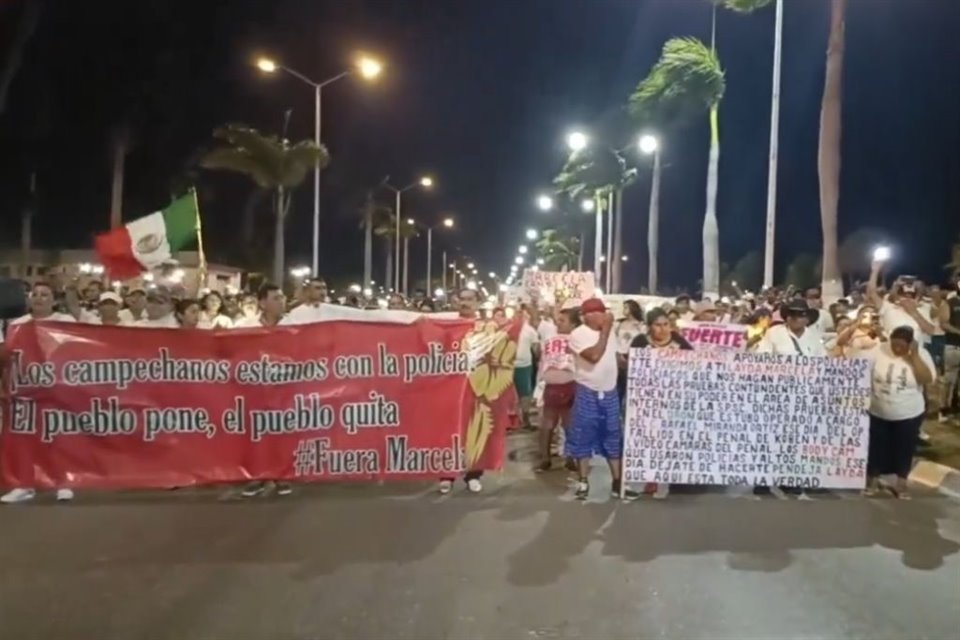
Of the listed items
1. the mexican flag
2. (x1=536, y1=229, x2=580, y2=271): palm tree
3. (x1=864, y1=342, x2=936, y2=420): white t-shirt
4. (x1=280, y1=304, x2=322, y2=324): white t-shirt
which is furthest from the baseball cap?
(x1=536, y1=229, x2=580, y2=271): palm tree

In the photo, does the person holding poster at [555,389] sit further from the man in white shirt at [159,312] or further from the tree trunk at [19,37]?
the tree trunk at [19,37]

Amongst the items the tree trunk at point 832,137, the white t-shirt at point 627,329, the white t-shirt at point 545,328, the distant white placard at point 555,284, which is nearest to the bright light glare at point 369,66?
the distant white placard at point 555,284

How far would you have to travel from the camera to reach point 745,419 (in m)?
10.5

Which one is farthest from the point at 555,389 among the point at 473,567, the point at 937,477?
the point at 473,567

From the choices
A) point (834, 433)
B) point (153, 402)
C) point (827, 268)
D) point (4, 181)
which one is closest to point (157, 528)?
point (153, 402)

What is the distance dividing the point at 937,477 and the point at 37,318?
8.47 meters

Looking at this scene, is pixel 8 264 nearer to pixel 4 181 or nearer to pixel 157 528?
pixel 4 181

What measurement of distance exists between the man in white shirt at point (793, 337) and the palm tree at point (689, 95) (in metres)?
19.2

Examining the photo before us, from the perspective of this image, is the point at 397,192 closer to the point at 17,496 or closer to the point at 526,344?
the point at 526,344

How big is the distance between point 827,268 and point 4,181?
38.5m

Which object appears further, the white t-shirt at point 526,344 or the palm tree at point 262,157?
the palm tree at point 262,157

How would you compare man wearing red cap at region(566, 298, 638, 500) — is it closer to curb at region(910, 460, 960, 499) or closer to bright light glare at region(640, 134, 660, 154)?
curb at region(910, 460, 960, 499)

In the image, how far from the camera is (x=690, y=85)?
3247 cm

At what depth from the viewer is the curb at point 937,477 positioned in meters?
11.6
